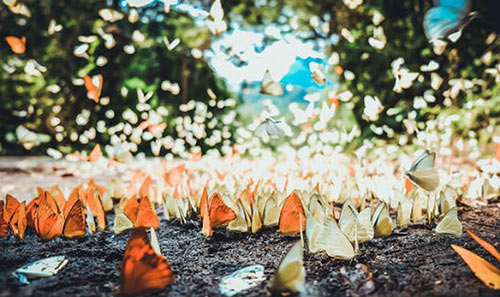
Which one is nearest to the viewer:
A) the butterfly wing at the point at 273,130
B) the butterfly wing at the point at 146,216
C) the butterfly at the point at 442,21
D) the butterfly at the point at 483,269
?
the butterfly at the point at 483,269

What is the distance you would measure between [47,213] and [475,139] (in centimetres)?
345

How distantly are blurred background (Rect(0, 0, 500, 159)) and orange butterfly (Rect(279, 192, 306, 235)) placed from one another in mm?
1464

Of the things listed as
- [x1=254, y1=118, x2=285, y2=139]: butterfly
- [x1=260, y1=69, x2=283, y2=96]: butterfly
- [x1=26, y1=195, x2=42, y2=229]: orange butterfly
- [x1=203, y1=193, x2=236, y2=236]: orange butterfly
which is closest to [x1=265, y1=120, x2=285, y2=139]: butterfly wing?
[x1=254, y1=118, x2=285, y2=139]: butterfly

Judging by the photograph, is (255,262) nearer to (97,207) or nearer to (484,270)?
(484,270)

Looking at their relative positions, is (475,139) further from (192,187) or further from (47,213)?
(47,213)

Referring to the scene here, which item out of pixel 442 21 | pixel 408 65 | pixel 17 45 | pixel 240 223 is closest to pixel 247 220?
pixel 240 223

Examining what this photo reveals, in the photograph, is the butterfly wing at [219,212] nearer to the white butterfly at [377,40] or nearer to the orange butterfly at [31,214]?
the orange butterfly at [31,214]

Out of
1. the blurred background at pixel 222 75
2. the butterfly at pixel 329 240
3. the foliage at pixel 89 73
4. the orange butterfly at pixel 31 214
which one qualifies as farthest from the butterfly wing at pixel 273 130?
the foliage at pixel 89 73

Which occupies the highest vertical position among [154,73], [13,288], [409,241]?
[154,73]

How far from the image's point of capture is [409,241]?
1139mm

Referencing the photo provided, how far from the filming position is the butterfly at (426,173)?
1.08 m

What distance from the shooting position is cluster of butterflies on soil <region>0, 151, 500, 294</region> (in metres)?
0.79

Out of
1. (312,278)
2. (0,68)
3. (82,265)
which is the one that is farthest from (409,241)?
(0,68)

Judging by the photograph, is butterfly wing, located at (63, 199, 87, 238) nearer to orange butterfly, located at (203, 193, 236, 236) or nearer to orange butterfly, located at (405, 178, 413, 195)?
orange butterfly, located at (203, 193, 236, 236)
